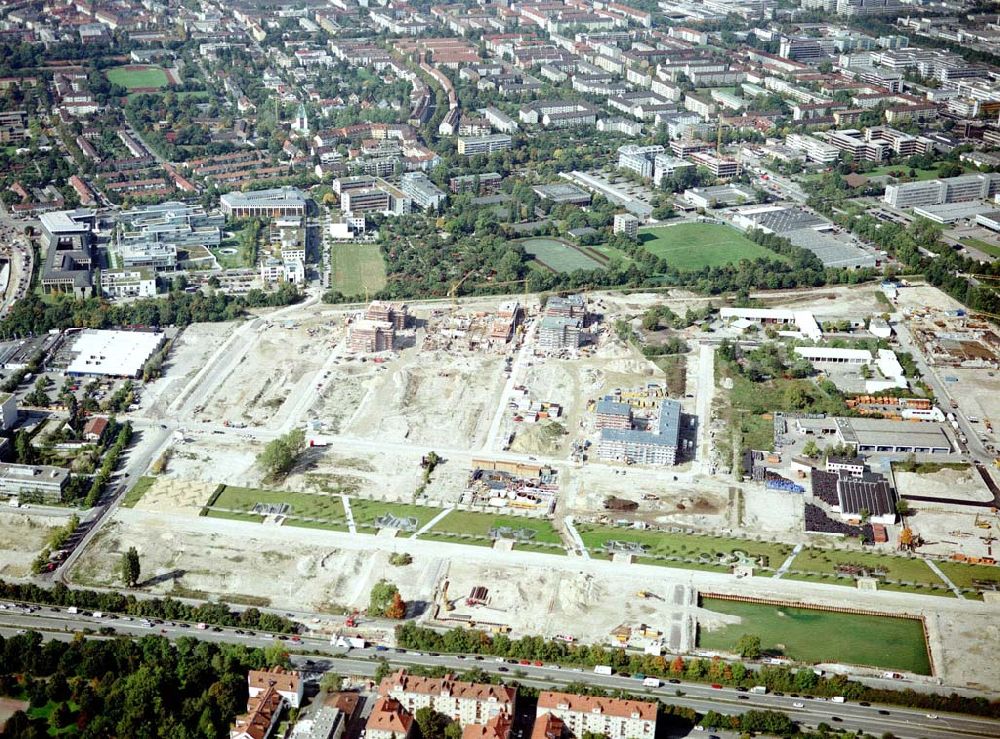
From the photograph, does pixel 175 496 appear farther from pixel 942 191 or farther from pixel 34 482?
pixel 942 191

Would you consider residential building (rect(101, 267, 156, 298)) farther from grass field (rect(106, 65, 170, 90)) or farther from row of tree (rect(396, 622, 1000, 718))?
grass field (rect(106, 65, 170, 90))

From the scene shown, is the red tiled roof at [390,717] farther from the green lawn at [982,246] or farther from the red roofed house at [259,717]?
the green lawn at [982,246]

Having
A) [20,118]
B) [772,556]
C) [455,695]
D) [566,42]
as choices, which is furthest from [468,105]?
[455,695]

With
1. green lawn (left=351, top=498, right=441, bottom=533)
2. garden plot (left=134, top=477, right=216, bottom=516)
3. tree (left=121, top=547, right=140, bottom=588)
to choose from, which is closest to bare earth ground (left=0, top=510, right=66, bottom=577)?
garden plot (left=134, top=477, right=216, bottom=516)

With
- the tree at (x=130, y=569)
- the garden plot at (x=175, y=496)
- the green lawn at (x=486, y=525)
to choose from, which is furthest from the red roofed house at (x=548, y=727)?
the garden plot at (x=175, y=496)

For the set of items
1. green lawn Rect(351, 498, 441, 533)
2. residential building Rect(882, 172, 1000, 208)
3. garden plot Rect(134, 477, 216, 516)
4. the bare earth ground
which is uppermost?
residential building Rect(882, 172, 1000, 208)

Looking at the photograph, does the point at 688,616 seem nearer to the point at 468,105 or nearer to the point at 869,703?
the point at 869,703

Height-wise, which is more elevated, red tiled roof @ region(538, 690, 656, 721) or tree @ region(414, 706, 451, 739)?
red tiled roof @ region(538, 690, 656, 721)
